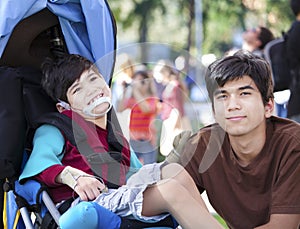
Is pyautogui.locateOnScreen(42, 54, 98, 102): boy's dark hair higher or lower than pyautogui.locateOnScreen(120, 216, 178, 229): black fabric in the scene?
higher

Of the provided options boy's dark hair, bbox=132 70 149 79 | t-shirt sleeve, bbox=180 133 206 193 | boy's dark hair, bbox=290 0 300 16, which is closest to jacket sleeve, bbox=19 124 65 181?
t-shirt sleeve, bbox=180 133 206 193

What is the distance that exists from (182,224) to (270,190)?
0.52 meters

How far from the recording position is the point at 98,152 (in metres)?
3.83

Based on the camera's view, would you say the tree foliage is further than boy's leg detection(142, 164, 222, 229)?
Yes

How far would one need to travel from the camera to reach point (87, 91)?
3.94 metres

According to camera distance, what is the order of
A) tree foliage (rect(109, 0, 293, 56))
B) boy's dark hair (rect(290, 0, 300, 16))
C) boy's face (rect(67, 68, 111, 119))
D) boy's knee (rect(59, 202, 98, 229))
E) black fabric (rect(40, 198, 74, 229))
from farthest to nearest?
tree foliage (rect(109, 0, 293, 56)) → boy's dark hair (rect(290, 0, 300, 16)) → boy's face (rect(67, 68, 111, 119)) → black fabric (rect(40, 198, 74, 229)) → boy's knee (rect(59, 202, 98, 229))

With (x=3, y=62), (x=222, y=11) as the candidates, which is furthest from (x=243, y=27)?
(x=3, y=62)

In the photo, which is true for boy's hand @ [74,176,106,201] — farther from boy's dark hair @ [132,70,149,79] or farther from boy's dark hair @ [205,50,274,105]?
boy's dark hair @ [132,70,149,79]

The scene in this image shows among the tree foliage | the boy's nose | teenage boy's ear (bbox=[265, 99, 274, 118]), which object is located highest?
the boy's nose

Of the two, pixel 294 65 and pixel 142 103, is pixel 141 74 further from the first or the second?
pixel 294 65

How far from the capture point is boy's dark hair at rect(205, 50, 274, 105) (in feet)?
12.1

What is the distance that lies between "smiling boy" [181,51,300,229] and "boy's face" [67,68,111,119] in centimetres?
48

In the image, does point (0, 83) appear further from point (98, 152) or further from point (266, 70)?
point (266, 70)

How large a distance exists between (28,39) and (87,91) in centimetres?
50
